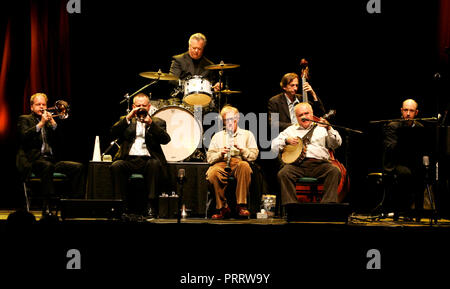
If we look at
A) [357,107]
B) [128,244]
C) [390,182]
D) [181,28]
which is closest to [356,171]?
[357,107]

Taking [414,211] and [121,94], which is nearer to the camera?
[414,211]

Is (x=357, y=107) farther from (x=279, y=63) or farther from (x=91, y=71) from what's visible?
(x=91, y=71)

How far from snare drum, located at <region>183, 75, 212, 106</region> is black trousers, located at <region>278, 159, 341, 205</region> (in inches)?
70.2

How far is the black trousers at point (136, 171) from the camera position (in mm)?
5844

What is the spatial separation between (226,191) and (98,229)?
68.2 inches

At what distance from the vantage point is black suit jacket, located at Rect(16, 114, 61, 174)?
19.7ft

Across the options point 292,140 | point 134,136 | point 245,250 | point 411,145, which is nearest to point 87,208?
point 245,250

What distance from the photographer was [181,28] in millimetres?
8398

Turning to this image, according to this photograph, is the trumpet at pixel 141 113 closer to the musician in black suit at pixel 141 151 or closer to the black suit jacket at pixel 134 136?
the musician in black suit at pixel 141 151

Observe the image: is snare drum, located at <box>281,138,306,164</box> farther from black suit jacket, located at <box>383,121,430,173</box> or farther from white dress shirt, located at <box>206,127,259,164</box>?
black suit jacket, located at <box>383,121,430,173</box>

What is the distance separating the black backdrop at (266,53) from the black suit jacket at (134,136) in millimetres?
1863

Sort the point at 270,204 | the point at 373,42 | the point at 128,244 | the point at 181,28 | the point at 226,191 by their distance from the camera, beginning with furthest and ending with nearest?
the point at 181,28 < the point at 373,42 < the point at 270,204 < the point at 226,191 < the point at 128,244

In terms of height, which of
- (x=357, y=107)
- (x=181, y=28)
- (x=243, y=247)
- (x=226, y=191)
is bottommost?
(x=243, y=247)

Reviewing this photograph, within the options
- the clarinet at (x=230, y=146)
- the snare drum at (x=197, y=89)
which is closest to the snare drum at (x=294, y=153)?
the clarinet at (x=230, y=146)
